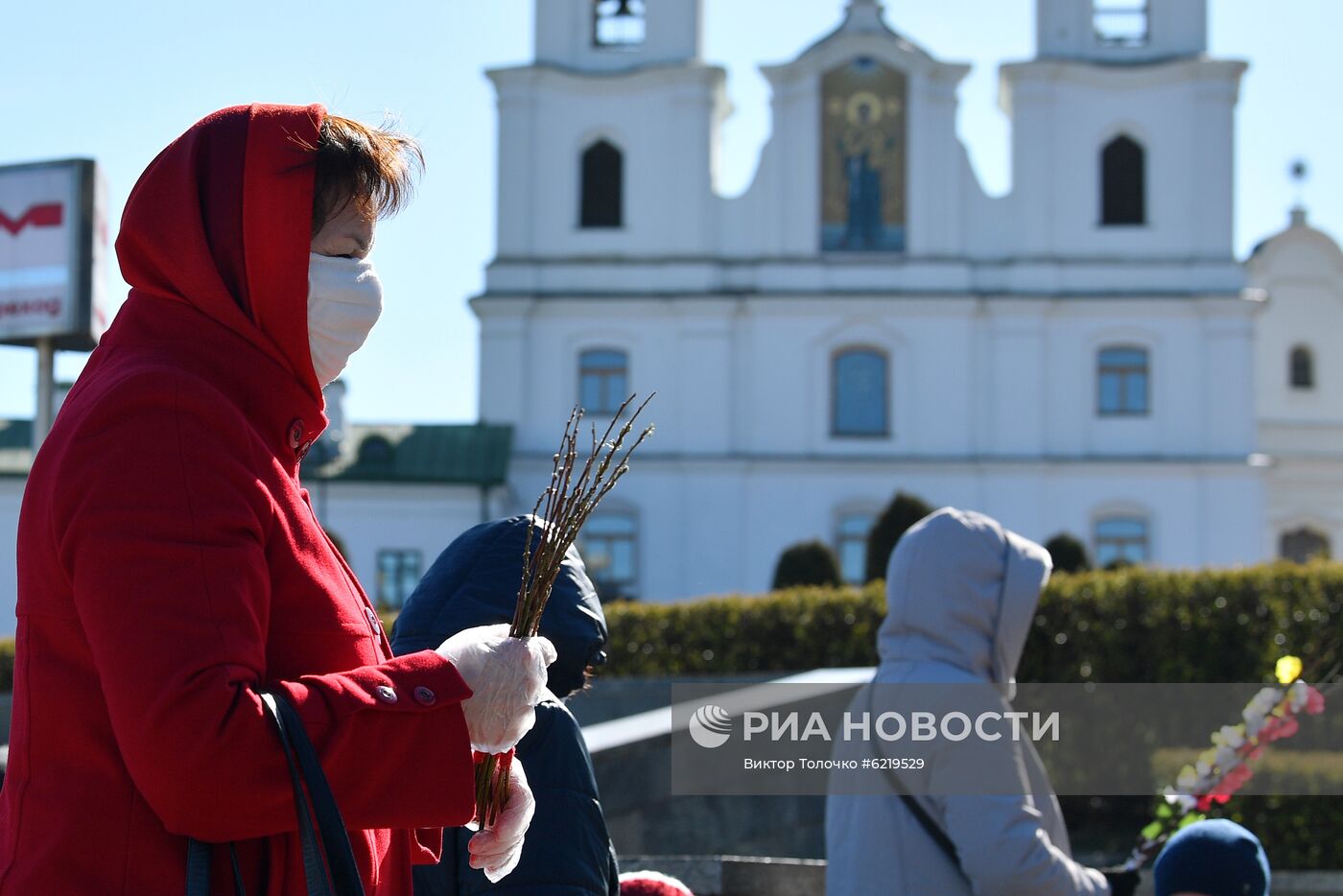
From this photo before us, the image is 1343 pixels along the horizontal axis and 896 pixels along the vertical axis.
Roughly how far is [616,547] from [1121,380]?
975 cm

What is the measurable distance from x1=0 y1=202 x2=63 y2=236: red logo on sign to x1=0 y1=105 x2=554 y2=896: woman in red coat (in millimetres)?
12981

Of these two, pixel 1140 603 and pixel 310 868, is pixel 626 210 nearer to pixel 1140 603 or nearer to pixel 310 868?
pixel 1140 603

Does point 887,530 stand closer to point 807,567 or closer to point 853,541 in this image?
point 807,567

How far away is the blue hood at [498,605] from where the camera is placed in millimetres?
2555

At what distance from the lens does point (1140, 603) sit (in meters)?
10.8

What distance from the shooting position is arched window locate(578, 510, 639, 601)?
31500mm

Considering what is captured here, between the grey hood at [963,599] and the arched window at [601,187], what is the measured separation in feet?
97.3

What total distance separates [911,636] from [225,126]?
1969 mm

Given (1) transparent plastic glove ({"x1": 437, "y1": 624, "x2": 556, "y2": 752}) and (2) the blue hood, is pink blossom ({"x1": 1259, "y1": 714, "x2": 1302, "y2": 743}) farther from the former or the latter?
(1) transparent plastic glove ({"x1": 437, "y1": 624, "x2": 556, "y2": 752})

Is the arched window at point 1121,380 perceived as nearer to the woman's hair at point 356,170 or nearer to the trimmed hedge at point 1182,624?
the trimmed hedge at point 1182,624

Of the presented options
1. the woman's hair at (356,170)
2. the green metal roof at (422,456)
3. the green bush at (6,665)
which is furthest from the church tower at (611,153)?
the woman's hair at (356,170)

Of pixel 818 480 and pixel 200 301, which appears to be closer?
pixel 200 301

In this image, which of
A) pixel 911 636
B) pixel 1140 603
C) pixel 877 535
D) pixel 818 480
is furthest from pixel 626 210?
pixel 911 636

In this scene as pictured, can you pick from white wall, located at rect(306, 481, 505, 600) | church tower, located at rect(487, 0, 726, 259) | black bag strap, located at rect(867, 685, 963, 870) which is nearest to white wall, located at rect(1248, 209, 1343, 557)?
church tower, located at rect(487, 0, 726, 259)
